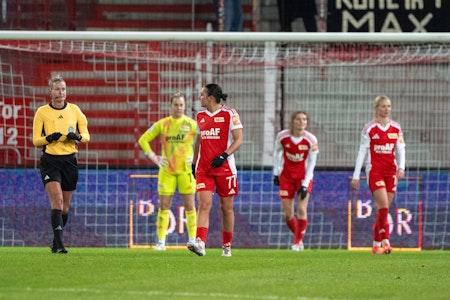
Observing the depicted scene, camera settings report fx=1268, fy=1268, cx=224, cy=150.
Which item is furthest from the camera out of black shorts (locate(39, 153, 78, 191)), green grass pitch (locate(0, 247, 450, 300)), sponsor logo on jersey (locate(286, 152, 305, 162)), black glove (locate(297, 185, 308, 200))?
sponsor logo on jersey (locate(286, 152, 305, 162))

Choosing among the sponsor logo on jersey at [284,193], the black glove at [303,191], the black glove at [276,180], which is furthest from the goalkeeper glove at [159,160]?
the black glove at [303,191]

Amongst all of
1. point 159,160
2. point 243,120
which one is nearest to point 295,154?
point 159,160

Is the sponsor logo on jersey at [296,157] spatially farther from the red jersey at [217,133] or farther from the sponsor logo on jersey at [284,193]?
the red jersey at [217,133]

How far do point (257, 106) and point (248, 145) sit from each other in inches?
25.5

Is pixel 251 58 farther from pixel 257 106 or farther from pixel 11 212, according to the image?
pixel 11 212

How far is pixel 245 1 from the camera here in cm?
2233

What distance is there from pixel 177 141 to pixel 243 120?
3507mm

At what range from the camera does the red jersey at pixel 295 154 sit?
17188mm

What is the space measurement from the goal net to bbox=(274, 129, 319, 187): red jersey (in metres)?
2.20

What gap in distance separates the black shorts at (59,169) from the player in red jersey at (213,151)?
1.42 metres

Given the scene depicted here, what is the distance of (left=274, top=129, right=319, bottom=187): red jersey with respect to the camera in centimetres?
1719

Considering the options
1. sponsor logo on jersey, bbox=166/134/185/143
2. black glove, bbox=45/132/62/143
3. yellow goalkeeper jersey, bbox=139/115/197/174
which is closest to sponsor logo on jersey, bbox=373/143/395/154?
yellow goalkeeper jersey, bbox=139/115/197/174

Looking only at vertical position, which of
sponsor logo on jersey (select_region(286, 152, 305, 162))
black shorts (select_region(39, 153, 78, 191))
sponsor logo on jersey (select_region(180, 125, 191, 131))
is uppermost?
sponsor logo on jersey (select_region(180, 125, 191, 131))

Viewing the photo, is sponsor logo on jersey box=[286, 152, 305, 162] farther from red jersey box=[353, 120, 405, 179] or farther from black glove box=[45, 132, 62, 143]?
black glove box=[45, 132, 62, 143]
